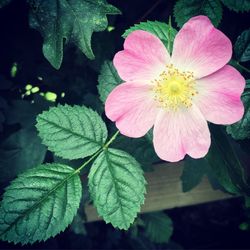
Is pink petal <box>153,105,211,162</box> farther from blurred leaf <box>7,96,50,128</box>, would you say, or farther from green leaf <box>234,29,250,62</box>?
blurred leaf <box>7,96,50,128</box>

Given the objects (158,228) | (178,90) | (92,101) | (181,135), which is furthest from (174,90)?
(158,228)

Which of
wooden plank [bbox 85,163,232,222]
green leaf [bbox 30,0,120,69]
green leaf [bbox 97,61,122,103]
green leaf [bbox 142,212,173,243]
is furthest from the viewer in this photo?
green leaf [bbox 142,212,173,243]

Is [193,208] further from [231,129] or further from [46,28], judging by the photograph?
[46,28]

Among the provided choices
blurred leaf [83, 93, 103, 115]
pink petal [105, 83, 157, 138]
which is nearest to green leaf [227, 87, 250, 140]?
pink petal [105, 83, 157, 138]

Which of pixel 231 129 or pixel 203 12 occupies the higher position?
pixel 203 12

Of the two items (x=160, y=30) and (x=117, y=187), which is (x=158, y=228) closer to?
(x=117, y=187)

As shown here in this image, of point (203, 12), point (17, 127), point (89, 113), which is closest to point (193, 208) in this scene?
point (17, 127)
